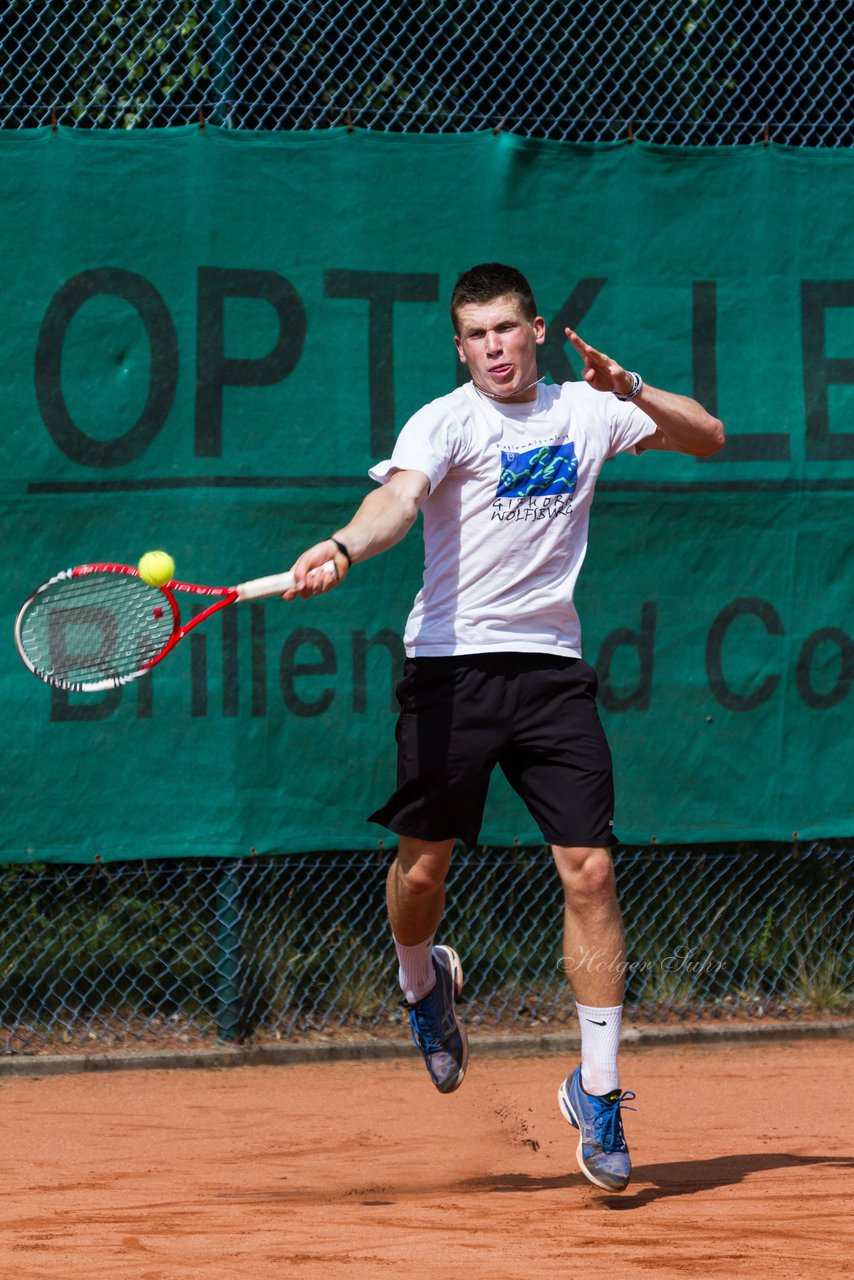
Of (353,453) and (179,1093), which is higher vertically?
(353,453)

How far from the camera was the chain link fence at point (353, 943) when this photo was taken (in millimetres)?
5070

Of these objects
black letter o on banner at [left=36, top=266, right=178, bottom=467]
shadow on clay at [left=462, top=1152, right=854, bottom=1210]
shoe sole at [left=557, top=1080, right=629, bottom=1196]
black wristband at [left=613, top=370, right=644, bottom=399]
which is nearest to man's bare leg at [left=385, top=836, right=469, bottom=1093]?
shadow on clay at [left=462, top=1152, right=854, bottom=1210]

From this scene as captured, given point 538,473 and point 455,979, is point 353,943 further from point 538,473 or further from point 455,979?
point 538,473

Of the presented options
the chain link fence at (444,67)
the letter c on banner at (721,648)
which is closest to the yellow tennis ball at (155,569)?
the chain link fence at (444,67)

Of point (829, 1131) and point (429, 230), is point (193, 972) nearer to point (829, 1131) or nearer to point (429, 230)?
point (829, 1131)

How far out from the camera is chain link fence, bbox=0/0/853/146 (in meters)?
5.03

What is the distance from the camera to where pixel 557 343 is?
514cm

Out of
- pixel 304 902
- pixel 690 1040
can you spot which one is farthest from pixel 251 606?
pixel 690 1040

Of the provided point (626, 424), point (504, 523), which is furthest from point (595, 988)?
point (626, 424)

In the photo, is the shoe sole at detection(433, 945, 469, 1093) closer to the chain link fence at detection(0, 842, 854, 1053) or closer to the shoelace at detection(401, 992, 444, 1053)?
the shoelace at detection(401, 992, 444, 1053)

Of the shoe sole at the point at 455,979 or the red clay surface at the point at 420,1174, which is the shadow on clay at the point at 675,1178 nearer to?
the red clay surface at the point at 420,1174

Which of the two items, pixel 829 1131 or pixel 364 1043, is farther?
pixel 364 1043

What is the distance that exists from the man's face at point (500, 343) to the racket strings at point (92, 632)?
35.4 inches

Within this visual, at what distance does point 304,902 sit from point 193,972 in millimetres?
397
